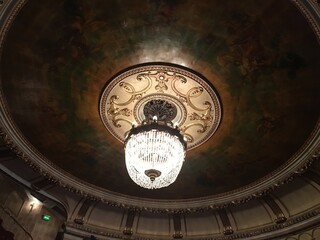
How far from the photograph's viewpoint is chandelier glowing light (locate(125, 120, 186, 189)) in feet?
18.4

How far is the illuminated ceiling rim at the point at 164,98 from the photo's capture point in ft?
20.2

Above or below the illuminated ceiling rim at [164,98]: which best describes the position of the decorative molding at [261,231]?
below

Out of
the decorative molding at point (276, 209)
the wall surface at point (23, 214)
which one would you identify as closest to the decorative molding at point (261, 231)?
the decorative molding at point (276, 209)

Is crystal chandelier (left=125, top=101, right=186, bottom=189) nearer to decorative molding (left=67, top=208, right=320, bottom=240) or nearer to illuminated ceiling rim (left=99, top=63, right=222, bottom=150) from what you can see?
illuminated ceiling rim (left=99, top=63, right=222, bottom=150)

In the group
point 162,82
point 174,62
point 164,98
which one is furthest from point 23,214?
point 174,62

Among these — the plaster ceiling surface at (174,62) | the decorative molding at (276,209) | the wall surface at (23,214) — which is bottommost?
the wall surface at (23,214)

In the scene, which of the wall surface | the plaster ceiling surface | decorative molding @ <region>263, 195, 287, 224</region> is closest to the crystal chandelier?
the plaster ceiling surface

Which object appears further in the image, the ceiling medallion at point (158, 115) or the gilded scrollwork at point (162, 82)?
the gilded scrollwork at point (162, 82)

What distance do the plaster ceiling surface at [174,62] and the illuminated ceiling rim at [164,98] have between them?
14 cm

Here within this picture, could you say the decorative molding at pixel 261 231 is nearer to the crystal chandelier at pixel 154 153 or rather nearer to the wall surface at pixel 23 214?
the wall surface at pixel 23 214

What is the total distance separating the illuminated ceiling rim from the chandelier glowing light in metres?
0.63

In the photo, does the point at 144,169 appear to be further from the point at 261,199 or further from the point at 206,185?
the point at 261,199

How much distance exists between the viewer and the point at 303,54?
5.48 metres

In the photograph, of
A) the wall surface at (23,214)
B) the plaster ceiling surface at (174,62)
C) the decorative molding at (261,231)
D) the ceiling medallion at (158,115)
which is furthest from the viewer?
the wall surface at (23,214)
